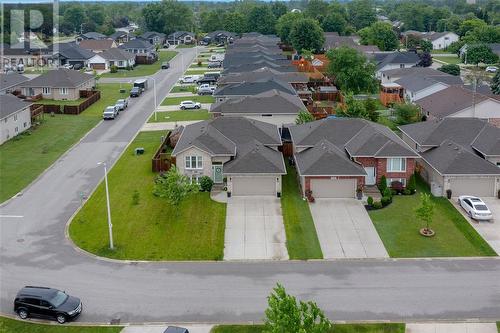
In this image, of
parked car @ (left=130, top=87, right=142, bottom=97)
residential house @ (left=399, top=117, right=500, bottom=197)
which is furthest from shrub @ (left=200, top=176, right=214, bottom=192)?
parked car @ (left=130, top=87, right=142, bottom=97)

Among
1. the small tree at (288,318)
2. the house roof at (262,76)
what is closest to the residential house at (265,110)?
the house roof at (262,76)

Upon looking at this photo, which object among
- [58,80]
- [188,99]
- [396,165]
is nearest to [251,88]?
[188,99]

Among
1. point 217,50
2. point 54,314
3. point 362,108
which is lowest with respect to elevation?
point 54,314

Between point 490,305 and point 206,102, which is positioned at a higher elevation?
point 206,102

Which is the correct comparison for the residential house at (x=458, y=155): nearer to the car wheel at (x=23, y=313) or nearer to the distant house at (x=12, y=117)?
the car wheel at (x=23, y=313)

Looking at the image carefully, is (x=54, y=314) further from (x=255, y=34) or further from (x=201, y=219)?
(x=255, y=34)

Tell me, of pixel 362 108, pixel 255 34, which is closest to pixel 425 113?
pixel 362 108

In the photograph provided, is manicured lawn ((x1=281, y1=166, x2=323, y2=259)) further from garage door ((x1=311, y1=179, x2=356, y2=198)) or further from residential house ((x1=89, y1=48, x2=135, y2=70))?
residential house ((x1=89, y1=48, x2=135, y2=70))

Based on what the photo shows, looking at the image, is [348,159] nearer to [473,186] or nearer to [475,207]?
[473,186]
